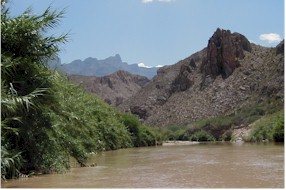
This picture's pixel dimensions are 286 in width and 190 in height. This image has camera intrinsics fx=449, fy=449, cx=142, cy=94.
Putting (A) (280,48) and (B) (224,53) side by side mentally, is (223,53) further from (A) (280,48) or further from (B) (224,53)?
(A) (280,48)

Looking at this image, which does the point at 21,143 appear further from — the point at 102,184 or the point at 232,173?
the point at 232,173

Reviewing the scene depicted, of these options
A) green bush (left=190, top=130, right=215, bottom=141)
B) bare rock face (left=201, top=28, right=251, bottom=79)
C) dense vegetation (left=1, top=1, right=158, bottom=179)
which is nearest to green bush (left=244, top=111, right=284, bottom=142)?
green bush (left=190, top=130, right=215, bottom=141)

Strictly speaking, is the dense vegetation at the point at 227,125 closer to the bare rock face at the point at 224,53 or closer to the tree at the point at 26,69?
the bare rock face at the point at 224,53

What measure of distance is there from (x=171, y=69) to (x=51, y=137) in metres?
110

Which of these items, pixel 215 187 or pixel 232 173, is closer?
pixel 215 187

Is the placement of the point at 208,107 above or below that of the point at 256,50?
below

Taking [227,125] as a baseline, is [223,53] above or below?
above


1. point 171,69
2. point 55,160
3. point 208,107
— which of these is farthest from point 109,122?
point 171,69

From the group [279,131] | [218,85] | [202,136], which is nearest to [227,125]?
[202,136]

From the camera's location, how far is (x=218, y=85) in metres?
88.8

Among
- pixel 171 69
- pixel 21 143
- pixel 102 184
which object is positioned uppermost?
pixel 171 69

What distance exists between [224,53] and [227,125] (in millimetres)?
25441

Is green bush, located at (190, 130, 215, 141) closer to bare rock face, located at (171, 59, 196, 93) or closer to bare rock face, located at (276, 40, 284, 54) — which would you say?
bare rock face, located at (276, 40, 284, 54)

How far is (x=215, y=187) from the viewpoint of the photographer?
10422mm
